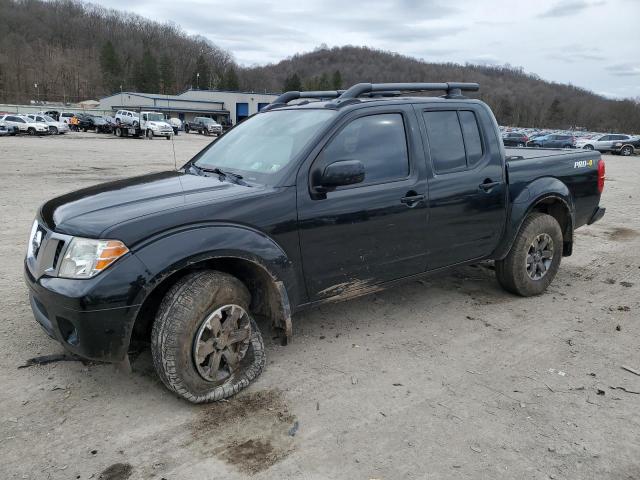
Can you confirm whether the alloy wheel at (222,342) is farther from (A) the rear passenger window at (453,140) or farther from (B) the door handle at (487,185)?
(B) the door handle at (487,185)

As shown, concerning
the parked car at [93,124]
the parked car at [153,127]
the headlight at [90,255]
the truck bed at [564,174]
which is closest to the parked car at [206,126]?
the parked car at [93,124]

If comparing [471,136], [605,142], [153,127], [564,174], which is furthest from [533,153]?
[605,142]

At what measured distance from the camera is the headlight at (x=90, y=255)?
2.79 m

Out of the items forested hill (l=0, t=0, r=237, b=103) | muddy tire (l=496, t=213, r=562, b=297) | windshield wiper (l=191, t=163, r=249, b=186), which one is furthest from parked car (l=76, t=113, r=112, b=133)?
forested hill (l=0, t=0, r=237, b=103)

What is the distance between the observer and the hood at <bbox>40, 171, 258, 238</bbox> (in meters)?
2.94

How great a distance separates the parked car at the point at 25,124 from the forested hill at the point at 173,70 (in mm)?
89435

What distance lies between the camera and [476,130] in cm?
454

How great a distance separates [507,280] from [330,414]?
2722 mm

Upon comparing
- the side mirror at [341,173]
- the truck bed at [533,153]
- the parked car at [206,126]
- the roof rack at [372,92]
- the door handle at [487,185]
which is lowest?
the door handle at [487,185]

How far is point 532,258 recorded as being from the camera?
5.07 metres

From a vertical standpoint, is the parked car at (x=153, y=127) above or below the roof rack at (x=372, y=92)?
above

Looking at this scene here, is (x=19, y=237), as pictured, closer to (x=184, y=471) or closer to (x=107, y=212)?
(x=107, y=212)

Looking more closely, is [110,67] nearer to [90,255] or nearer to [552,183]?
[552,183]

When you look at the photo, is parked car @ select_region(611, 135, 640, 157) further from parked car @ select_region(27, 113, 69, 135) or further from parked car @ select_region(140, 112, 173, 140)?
parked car @ select_region(27, 113, 69, 135)
